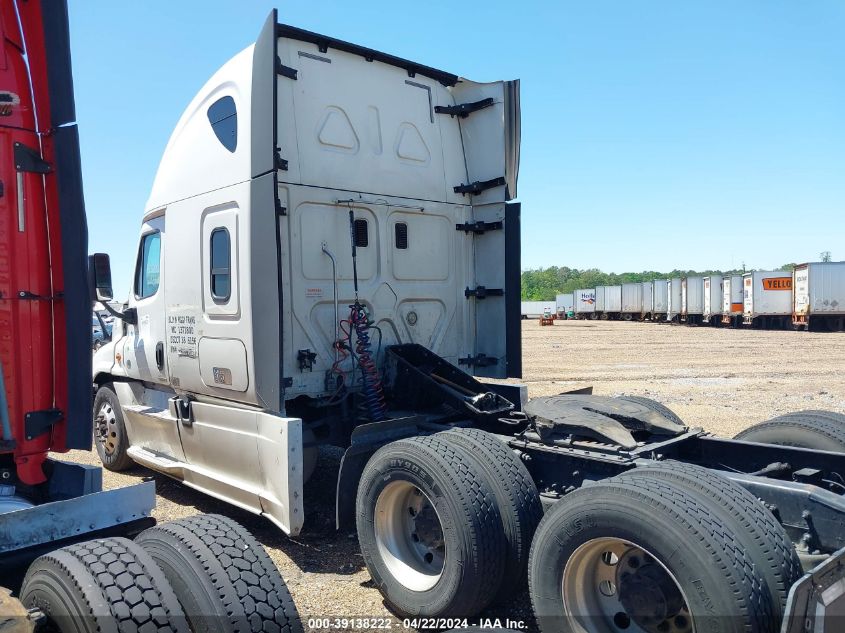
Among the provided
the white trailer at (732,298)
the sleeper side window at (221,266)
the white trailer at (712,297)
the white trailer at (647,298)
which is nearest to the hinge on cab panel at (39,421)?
the sleeper side window at (221,266)

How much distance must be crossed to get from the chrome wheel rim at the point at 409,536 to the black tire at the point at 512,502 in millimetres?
443

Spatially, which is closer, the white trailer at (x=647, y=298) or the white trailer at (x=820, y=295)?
the white trailer at (x=820, y=295)

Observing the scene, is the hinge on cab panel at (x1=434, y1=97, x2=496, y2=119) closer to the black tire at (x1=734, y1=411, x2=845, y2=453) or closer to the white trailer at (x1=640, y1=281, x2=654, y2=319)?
the black tire at (x1=734, y1=411, x2=845, y2=453)

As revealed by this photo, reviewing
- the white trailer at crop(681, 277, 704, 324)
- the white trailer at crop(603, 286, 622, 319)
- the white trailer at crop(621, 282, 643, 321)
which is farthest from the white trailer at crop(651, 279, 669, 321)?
the white trailer at crop(603, 286, 622, 319)

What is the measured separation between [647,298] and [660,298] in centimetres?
191

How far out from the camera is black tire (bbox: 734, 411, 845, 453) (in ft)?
14.4

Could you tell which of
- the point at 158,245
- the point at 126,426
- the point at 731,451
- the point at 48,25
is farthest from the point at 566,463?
the point at 126,426

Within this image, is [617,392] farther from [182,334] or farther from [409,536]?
[409,536]

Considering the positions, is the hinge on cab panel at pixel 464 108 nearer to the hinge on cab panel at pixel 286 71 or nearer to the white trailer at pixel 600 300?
the hinge on cab panel at pixel 286 71

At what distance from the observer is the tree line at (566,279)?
99.0 metres

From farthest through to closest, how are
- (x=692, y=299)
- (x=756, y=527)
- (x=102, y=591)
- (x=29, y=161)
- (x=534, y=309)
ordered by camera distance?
(x=534, y=309)
(x=692, y=299)
(x=29, y=161)
(x=756, y=527)
(x=102, y=591)

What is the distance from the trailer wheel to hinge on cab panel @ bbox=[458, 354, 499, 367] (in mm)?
3221

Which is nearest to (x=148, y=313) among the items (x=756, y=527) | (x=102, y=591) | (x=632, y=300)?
(x=102, y=591)

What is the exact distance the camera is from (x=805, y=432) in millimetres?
4496
